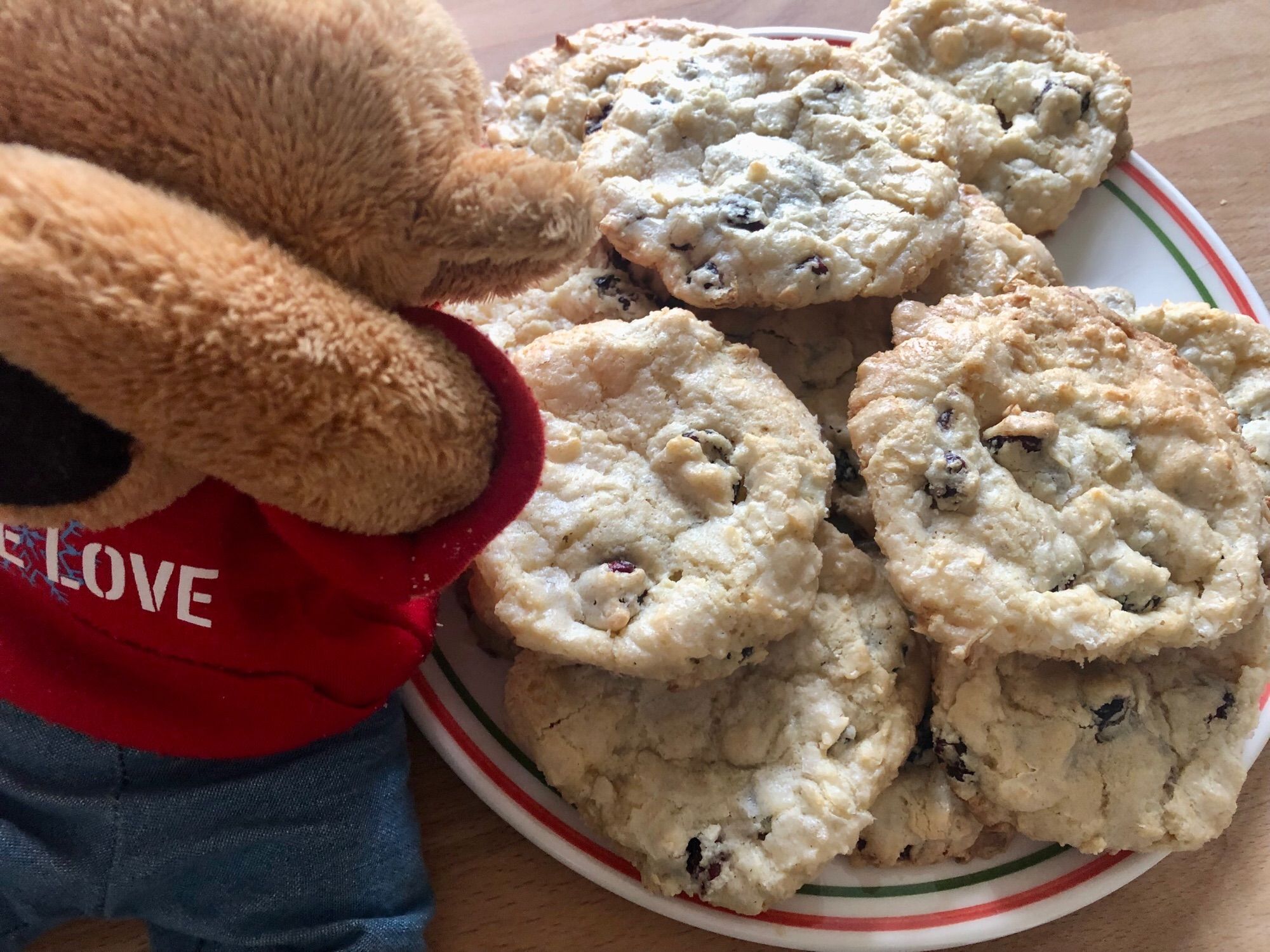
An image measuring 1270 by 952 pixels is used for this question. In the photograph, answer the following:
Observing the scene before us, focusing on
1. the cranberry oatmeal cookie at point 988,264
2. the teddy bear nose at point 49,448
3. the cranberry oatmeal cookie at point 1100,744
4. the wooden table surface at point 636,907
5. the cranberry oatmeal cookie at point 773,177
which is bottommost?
the wooden table surface at point 636,907

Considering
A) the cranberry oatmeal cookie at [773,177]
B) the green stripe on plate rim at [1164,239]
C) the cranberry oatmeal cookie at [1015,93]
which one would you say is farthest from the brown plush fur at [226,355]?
the green stripe on plate rim at [1164,239]

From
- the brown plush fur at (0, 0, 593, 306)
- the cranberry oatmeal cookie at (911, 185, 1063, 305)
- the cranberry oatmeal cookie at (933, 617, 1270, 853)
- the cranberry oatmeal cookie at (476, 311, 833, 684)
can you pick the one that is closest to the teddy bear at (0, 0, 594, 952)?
the brown plush fur at (0, 0, 593, 306)

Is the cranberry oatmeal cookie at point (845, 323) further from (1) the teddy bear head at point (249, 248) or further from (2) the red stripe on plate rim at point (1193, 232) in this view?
(1) the teddy bear head at point (249, 248)

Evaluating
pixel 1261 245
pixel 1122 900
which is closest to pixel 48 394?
pixel 1122 900

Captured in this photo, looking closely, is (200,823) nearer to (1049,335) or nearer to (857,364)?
(857,364)

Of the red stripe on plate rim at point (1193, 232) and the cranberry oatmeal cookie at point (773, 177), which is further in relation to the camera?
the red stripe on plate rim at point (1193, 232)

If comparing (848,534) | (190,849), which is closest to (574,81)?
(848,534)

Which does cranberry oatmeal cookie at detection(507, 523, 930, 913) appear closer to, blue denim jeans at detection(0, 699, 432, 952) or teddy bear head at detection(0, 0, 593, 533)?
blue denim jeans at detection(0, 699, 432, 952)
